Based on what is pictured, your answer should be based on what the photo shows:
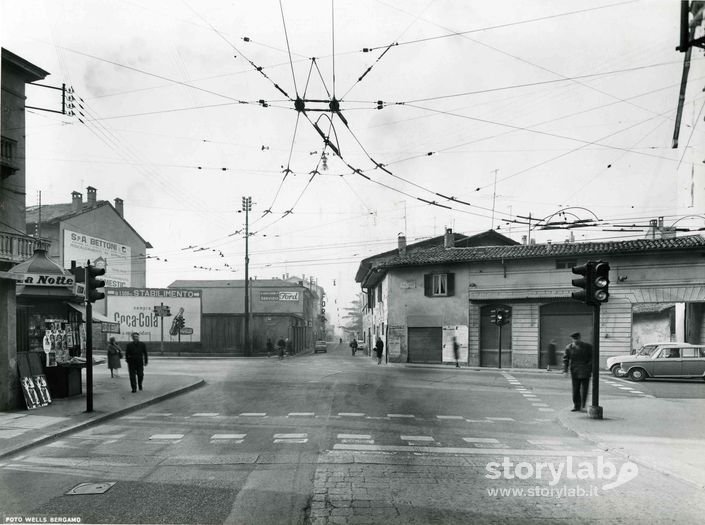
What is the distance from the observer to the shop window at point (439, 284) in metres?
32.0

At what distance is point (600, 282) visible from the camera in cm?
1071

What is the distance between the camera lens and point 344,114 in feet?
35.6

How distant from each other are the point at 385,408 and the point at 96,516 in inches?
308

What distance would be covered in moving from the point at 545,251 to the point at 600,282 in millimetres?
19738

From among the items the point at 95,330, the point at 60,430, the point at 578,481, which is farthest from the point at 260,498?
the point at 95,330

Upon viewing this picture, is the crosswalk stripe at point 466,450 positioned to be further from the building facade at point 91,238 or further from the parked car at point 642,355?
the parked car at point 642,355

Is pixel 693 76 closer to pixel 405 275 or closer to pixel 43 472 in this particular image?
pixel 43 472

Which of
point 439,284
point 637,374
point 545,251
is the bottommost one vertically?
point 637,374

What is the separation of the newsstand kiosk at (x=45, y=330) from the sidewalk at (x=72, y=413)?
41cm

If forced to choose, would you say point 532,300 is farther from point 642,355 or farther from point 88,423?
point 88,423

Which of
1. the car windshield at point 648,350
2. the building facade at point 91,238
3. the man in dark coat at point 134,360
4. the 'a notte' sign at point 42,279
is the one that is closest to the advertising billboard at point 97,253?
the building facade at point 91,238

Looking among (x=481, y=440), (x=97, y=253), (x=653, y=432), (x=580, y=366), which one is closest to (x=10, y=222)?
(x=481, y=440)

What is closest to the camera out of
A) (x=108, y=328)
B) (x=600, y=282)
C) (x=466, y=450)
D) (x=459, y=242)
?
(x=466, y=450)

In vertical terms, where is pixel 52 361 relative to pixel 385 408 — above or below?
above
